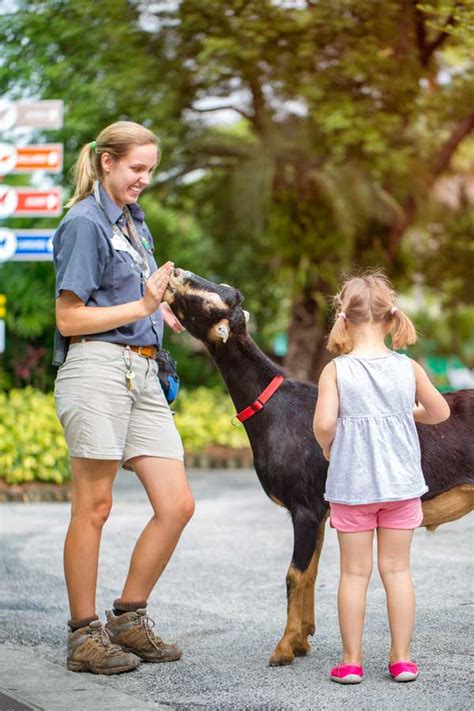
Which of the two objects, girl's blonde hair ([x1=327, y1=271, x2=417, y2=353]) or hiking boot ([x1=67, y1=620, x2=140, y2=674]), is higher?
girl's blonde hair ([x1=327, y1=271, x2=417, y2=353])

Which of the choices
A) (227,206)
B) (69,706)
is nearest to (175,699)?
(69,706)

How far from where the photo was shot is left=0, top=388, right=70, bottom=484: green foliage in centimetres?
1243

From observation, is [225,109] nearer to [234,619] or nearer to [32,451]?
[32,451]

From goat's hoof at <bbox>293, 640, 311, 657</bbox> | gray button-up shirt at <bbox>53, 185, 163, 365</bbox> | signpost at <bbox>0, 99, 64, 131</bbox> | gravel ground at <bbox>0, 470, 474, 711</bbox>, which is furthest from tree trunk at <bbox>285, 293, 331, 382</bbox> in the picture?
gray button-up shirt at <bbox>53, 185, 163, 365</bbox>

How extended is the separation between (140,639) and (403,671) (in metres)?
1.16

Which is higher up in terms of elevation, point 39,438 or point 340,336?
point 340,336

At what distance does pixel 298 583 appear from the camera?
502 centimetres

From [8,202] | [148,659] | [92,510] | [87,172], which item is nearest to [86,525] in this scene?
[92,510]

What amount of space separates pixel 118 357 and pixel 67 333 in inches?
9.2

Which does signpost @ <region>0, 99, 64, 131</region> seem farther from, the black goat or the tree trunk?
the tree trunk

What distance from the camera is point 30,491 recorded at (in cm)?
1209

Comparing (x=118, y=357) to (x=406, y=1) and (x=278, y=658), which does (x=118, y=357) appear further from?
(x=406, y=1)

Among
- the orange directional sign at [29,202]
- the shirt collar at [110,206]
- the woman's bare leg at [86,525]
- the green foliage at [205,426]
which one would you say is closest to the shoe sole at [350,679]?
the woman's bare leg at [86,525]

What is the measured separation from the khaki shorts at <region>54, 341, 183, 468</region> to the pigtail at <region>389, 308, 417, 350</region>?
108 centimetres
